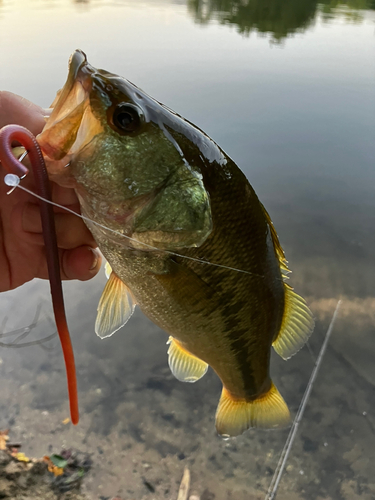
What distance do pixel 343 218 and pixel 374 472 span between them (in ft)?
11.2

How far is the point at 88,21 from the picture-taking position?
17.8 meters

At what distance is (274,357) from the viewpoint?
139 inches

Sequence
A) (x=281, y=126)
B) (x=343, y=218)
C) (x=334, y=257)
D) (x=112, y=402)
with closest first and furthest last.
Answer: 1. (x=112, y=402)
2. (x=334, y=257)
3. (x=343, y=218)
4. (x=281, y=126)

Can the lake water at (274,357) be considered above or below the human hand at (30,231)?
below

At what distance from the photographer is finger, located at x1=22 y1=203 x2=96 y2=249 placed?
1458 mm

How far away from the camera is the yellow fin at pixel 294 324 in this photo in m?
1.77

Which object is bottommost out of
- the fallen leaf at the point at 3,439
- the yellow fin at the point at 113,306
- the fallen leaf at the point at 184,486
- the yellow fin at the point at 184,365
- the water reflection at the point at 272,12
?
the fallen leaf at the point at 184,486

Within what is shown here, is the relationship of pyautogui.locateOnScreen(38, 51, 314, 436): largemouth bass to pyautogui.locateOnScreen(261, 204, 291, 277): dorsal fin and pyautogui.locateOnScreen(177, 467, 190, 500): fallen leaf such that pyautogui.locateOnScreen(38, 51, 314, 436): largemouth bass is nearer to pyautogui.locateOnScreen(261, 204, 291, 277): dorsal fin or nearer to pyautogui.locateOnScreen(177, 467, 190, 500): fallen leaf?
pyautogui.locateOnScreen(261, 204, 291, 277): dorsal fin

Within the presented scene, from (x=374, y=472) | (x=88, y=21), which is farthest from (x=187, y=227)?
(x=88, y=21)

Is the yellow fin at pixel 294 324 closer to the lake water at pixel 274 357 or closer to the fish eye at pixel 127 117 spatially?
the fish eye at pixel 127 117

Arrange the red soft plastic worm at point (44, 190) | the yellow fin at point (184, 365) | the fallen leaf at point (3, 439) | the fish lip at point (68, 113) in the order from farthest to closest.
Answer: the fallen leaf at point (3, 439), the yellow fin at point (184, 365), the fish lip at point (68, 113), the red soft plastic worm at point (44, 190)

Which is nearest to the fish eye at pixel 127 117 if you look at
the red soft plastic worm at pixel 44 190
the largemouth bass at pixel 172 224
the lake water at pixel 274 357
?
the largemouth bass at pixel 172 224

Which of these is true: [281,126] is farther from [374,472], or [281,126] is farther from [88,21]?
[88,21]

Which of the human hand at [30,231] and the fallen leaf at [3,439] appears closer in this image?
the human hand at [30,231]
